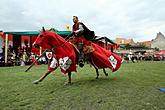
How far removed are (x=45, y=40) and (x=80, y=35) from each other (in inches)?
45.2

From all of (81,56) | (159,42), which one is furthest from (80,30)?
(159,42)

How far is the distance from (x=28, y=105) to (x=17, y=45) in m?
14.9

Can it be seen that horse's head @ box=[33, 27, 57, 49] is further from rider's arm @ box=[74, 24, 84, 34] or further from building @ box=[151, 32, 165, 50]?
building @ box=[151, 32, 165, 50]

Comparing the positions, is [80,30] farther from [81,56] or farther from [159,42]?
[159,42]

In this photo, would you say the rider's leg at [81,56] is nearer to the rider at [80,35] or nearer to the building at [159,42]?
the rider at [80,35]

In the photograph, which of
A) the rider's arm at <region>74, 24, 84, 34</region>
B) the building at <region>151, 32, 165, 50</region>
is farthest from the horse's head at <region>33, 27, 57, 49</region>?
the building at <region>151, 32, 165, 50</region>

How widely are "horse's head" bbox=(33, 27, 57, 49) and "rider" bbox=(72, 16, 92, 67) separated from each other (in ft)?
2.63

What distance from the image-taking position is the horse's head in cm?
486

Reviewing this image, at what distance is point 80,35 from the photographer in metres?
5.62

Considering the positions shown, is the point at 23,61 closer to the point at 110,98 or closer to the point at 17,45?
the point at 17,45

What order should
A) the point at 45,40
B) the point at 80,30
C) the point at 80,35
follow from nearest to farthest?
1. the point at 45,40
2. the point at 80,30
3. the point at 80,35

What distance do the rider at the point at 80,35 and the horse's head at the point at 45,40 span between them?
0.80 m

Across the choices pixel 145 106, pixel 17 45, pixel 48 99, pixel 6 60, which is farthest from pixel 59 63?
pixel 17 45

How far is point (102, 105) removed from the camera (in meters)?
3.07
